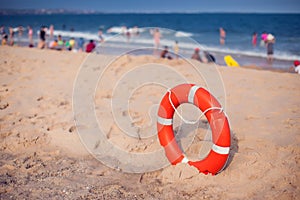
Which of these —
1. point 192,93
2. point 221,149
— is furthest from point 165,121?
point 221,149

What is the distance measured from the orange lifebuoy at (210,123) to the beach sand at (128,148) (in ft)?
0.40

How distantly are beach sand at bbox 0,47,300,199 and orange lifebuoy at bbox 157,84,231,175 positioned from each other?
12 centimetres

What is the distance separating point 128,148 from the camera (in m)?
3.54

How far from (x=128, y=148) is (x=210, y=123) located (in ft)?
3.99

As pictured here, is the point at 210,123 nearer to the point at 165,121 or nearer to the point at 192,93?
the point at 192,93

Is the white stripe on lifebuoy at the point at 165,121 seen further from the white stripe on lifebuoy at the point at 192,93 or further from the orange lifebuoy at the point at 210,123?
the white stripe on lifebuoy at the point at 192,93

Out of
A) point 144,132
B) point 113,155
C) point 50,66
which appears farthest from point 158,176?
point 50,66

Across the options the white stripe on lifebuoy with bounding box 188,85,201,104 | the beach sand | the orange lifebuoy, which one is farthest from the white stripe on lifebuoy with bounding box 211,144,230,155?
the white stripe on lifebuoy with bounding box 188,85,201,104

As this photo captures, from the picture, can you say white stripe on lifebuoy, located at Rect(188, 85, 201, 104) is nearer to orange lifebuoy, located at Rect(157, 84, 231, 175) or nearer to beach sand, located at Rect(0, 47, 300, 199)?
orange lifebuoy, located at Rect(157, 84, 231, 175)

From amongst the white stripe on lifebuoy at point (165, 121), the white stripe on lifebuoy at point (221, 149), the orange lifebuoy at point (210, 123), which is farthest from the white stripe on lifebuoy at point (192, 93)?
the white stripe on lifebuoy at point (221, 149)

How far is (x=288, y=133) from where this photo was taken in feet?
11.9

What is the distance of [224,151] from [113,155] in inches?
54.4

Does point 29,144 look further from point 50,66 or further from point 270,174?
point 50,66

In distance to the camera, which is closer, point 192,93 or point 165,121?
point 192,93
